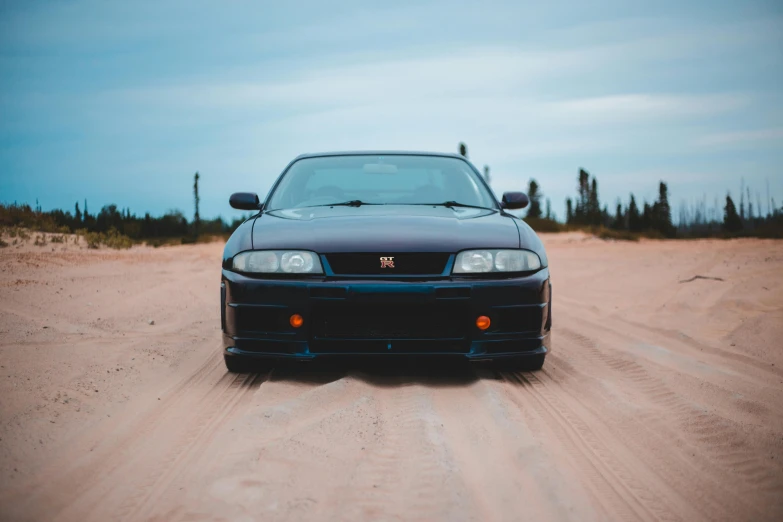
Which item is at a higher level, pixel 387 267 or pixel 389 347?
pixel 387 267

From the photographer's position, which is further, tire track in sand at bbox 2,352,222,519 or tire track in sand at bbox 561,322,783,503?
tire track in sand at bbox 561,322,783,503

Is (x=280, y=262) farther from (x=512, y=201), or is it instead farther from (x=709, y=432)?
(x=709, y=432)

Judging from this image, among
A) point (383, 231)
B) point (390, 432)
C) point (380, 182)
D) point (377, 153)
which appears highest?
point (377, 153)

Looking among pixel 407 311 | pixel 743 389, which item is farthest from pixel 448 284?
pixel 743 389

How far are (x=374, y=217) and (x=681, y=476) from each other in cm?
227

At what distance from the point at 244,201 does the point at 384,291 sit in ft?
6.26

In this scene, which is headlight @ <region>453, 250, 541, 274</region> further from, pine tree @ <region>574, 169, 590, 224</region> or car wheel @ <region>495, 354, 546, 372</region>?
pine tree @ <region>574, 169, 590, 224</region>

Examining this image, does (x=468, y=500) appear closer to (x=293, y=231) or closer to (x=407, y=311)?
(x=407, y=311)

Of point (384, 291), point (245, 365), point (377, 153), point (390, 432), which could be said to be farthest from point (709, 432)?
point (377, 153)

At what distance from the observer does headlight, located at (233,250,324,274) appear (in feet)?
12.0

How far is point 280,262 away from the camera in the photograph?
371 centimetres

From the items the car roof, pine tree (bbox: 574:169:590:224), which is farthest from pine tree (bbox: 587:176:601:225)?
the car roof

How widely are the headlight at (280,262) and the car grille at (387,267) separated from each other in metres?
0.10

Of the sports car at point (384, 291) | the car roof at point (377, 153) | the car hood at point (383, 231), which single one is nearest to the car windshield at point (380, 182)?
the car roof at point (377, 153)
